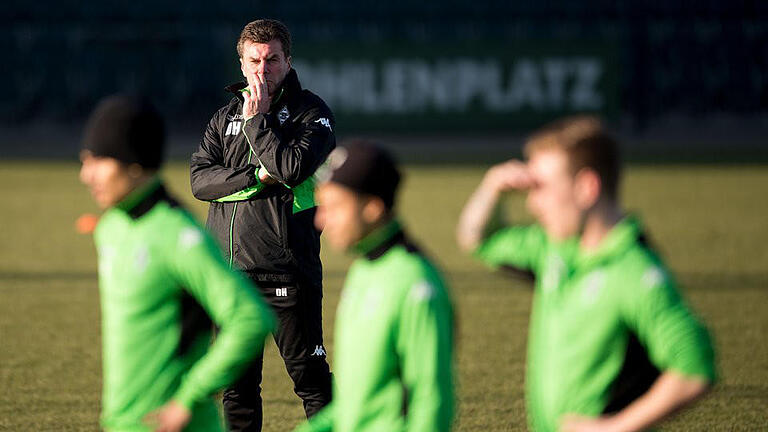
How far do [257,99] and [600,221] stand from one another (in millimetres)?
2797

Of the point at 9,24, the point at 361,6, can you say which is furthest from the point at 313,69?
the point at 9,24

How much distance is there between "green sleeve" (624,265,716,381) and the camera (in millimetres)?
3252

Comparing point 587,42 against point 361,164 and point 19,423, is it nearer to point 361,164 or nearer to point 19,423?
point 19,423

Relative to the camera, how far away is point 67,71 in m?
30.9

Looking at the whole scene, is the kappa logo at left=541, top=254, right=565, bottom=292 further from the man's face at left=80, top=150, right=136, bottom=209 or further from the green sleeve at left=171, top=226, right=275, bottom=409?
the man's face at left=80, top=150, right=136, bottom=209

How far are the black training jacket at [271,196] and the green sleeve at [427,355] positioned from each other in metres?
2.43

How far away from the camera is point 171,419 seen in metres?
3.61

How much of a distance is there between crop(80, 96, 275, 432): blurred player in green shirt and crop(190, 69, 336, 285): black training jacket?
209cm

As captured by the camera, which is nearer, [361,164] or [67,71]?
[361,164]

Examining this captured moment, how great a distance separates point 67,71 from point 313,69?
6.47m

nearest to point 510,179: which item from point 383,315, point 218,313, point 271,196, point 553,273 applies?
point 553,273

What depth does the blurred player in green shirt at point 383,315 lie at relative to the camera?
11.5 ft

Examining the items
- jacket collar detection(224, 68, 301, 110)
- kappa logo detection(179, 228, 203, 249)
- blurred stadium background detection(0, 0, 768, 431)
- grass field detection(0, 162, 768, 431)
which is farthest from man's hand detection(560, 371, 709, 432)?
blurred stadium background detection(0, 0, 768, 431)

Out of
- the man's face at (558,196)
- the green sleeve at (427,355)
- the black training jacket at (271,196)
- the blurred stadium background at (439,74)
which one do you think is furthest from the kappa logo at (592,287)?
the blurred stadium background at (439,74)
